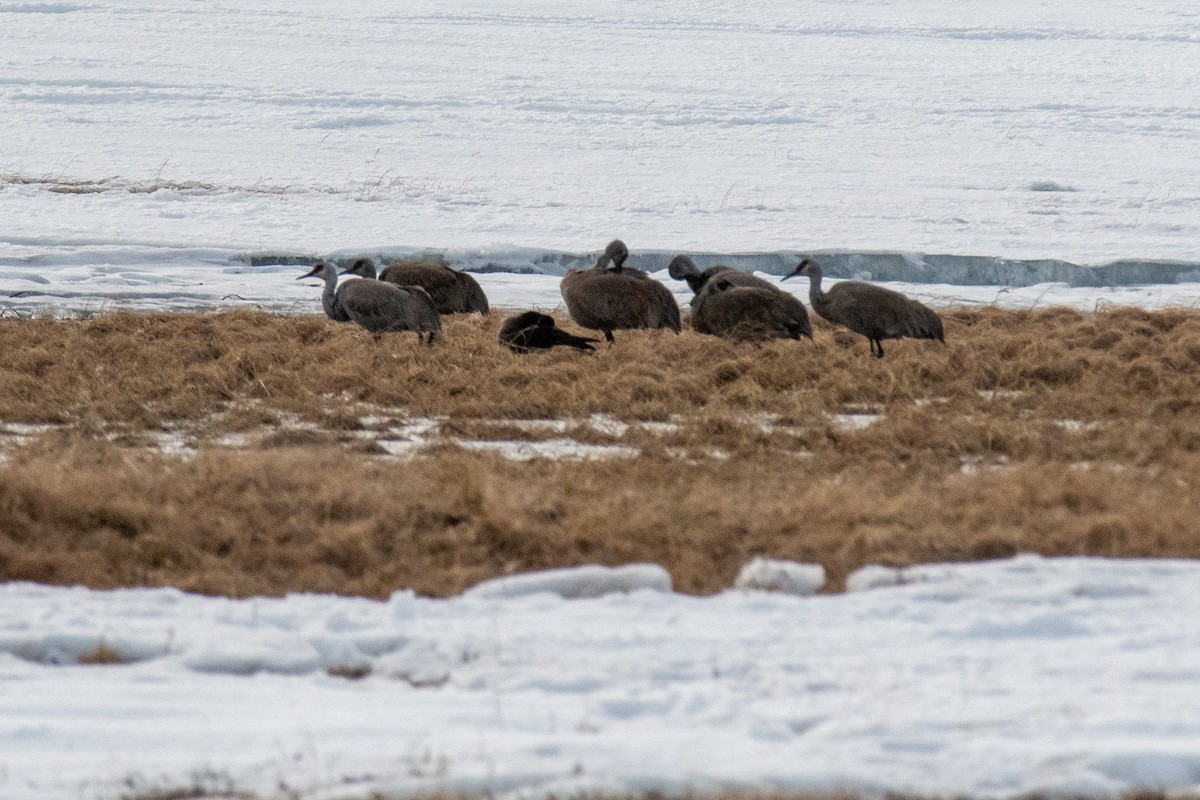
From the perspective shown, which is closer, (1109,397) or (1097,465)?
(1097,465)

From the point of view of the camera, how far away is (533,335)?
476 inches

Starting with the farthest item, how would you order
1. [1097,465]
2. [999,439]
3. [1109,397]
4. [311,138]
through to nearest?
1. [311,138]
2. [1109,397]
3. [999,439]
4. [1097,465]

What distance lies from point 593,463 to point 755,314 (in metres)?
4.73

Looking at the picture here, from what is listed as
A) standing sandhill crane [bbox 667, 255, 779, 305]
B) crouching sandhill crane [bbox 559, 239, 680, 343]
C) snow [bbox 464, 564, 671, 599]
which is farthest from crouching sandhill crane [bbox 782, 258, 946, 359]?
snow [bbox 464, 564, 671, 599]

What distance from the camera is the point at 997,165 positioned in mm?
27844

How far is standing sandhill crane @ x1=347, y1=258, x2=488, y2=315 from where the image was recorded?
1385 cm

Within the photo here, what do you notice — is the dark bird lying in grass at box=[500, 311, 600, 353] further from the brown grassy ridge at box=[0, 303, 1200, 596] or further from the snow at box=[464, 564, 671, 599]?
the snow at box=[464, 564, 671, 599]

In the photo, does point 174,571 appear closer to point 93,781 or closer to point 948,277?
point 93,781

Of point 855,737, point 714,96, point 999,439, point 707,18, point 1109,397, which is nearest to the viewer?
point 855,737

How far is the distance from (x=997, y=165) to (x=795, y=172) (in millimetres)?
4139

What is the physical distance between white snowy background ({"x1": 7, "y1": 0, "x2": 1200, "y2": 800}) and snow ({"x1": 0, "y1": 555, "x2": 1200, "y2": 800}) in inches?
0.6

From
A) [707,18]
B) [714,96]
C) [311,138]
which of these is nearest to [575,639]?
[311,138]

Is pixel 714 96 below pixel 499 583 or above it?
above

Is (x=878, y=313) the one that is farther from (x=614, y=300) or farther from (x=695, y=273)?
(x=695, y=273)
